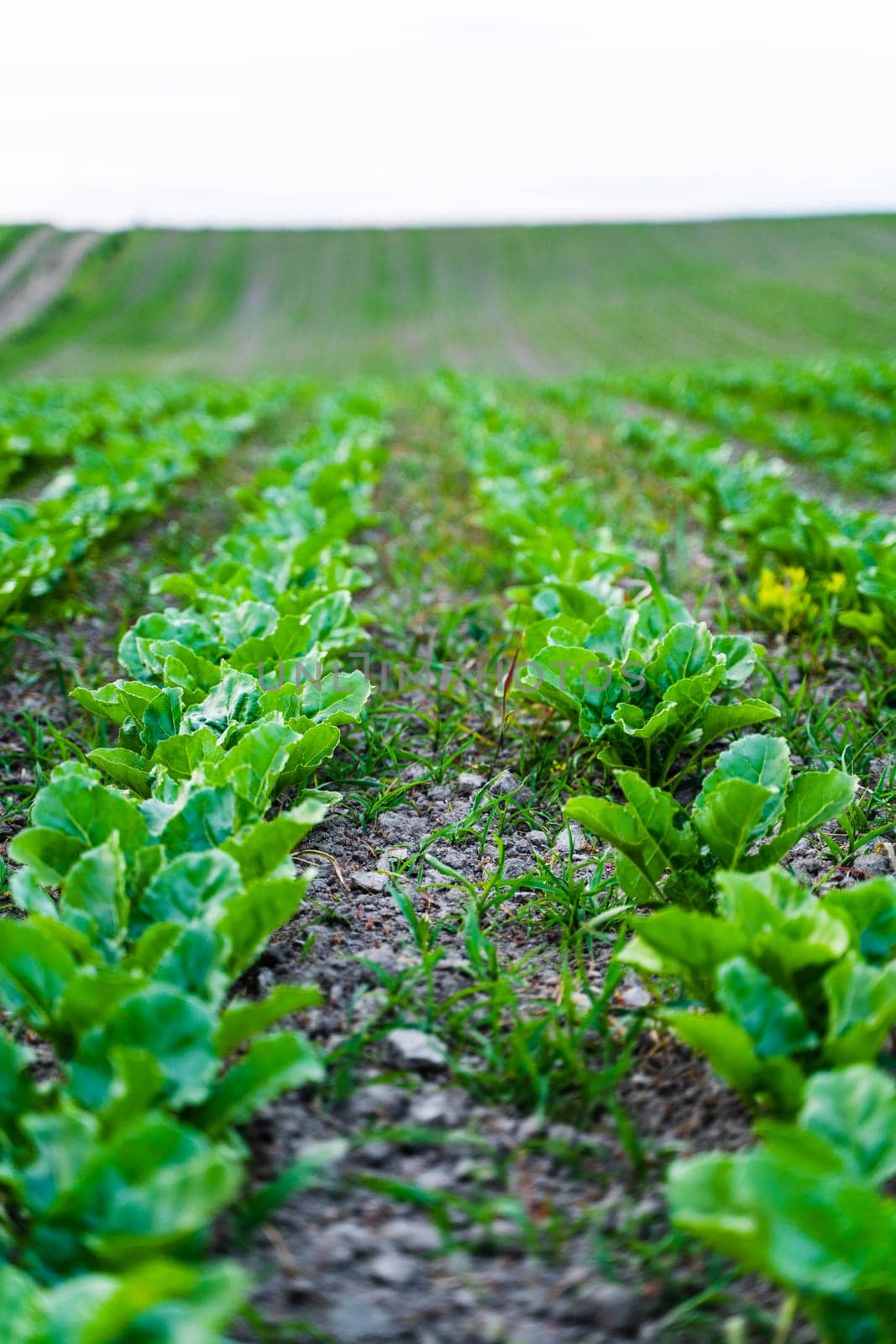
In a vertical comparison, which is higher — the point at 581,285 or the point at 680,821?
the point at 581,285

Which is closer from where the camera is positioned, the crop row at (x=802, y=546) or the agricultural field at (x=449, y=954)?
the agricultural field at (x=449, y=954)

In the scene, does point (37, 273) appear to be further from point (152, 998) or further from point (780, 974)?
point (780, 974)

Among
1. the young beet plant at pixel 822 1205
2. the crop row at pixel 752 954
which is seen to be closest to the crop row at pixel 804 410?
the crop row at pixel 752 954

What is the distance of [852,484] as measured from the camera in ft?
25.2

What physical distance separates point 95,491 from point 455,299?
36.0 meters

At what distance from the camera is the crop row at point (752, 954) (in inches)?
42.2

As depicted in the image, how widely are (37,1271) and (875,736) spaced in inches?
103

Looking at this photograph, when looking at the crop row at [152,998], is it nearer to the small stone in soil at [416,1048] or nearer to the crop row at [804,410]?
the small stone in soil at [416,1048]

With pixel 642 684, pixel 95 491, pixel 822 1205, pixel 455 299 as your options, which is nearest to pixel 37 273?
pixel 455 299

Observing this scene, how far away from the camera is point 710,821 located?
6.20 ft

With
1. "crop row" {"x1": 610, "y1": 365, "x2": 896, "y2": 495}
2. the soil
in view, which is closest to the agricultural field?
"crop row" {"x1": 610, "y1": 365, "x2": 896, "y2": 495}

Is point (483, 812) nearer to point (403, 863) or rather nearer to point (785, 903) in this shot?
point (403, 863)

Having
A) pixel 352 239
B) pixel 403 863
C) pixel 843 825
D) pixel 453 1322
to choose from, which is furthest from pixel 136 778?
pixel 352 239

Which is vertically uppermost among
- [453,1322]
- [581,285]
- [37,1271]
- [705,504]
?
[581,285]
